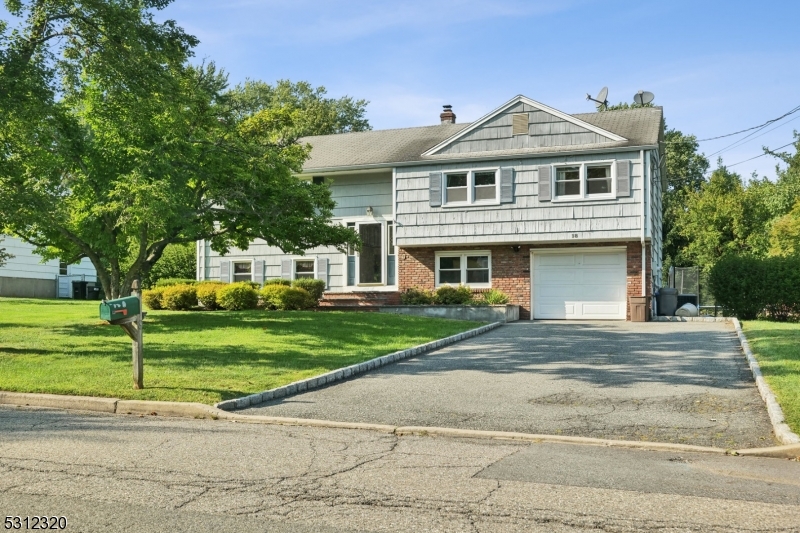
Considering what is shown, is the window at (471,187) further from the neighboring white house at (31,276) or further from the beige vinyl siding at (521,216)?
the neighboring white house at (31,276)

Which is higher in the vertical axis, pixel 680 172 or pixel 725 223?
pixel 680 172

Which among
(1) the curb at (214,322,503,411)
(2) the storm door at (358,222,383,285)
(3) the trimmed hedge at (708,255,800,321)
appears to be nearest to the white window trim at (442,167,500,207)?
(2) the storm door at (358,222,383,285)

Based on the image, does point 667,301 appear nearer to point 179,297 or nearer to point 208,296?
point 208,296

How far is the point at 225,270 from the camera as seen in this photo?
30.4 metres

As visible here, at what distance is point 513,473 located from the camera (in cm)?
639

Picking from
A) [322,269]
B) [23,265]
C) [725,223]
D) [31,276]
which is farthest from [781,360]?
[31,276]

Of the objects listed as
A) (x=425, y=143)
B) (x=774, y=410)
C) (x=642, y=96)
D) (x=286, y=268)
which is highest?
(x=642, y=96)

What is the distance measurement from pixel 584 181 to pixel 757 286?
6.16 m

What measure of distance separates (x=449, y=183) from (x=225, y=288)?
829 centimetres

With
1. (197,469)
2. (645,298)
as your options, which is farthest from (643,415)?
(645,298)

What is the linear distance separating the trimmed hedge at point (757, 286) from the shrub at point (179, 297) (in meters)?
16.9

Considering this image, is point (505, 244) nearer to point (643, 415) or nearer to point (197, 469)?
point (643, 415)

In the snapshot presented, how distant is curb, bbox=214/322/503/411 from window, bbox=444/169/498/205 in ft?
30.8

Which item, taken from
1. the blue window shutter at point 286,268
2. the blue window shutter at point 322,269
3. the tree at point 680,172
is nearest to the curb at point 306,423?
the blue window shutter at point 322,269
